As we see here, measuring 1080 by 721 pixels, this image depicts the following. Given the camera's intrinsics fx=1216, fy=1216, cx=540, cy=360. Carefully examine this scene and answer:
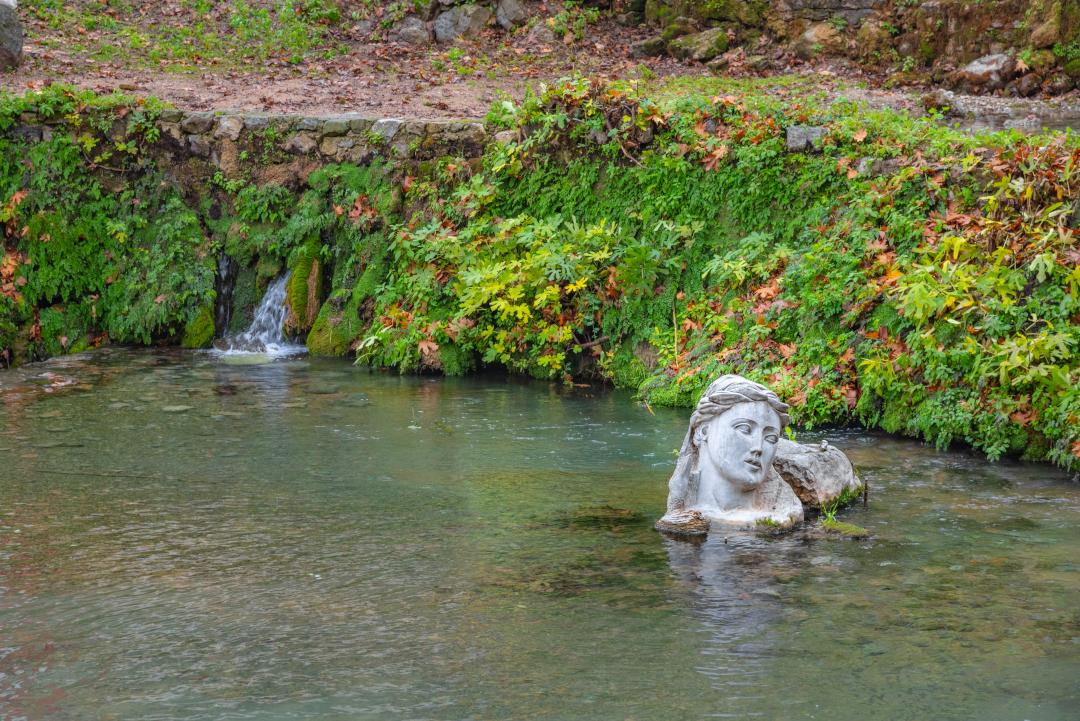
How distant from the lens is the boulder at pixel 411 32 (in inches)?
858

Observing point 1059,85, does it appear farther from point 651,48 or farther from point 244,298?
point 244,298

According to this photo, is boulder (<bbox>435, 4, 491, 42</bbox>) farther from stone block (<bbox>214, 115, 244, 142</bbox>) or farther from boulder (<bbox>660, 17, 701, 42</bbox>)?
stone block (<bbox>214, 115, 244, 142</bbox>)

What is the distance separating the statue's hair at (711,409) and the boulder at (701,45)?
13.4 m

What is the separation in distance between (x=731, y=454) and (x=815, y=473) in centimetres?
89

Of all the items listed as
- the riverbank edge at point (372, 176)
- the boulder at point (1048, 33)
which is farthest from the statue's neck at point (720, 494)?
the boulder at point (1048, 33)

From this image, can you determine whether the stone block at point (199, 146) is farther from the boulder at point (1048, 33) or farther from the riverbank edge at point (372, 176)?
the boulder at point (1048, 33)

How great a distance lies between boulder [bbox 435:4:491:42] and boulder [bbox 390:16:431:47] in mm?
225

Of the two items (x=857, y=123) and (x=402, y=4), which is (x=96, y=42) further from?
(x=857, y=123)

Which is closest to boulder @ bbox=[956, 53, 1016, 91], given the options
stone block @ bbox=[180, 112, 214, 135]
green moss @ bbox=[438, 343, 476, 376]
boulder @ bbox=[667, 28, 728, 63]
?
boulder @ bbox=[667, 28, 728, 63]

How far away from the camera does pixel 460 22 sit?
22047 millimetres

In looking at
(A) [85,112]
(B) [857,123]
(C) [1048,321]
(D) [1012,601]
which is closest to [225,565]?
(D) [1012,601]

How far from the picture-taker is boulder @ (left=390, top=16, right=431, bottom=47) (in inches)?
858

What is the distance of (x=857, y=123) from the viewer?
1325 centimetres

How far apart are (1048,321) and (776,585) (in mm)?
4606
